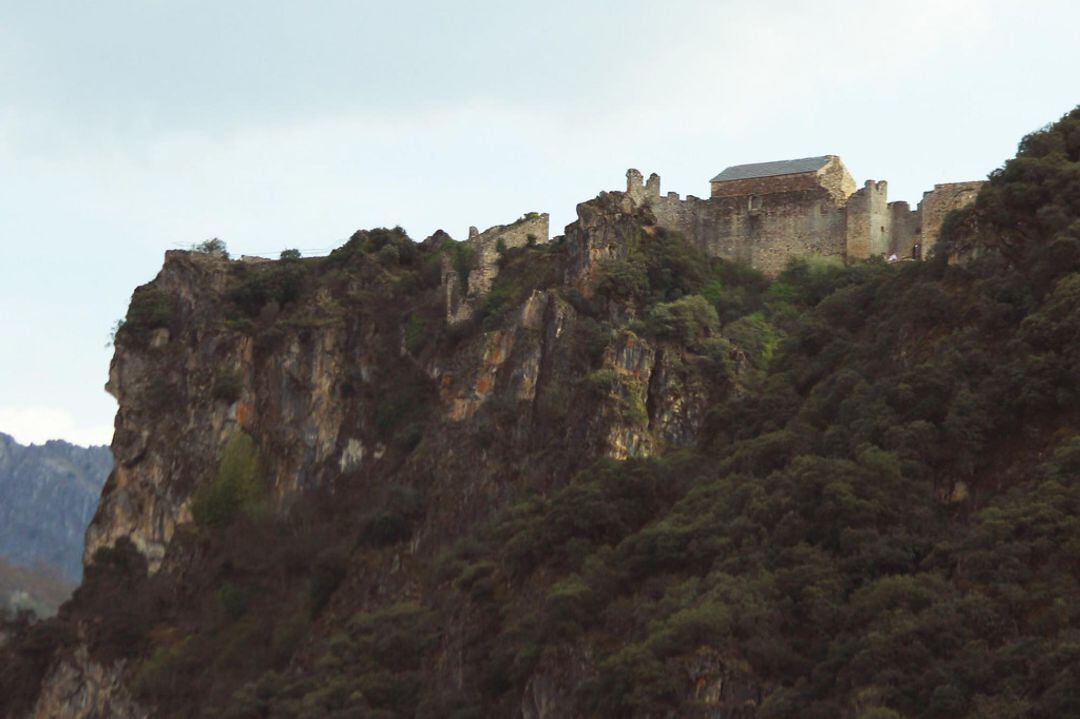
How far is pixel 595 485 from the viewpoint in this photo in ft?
184

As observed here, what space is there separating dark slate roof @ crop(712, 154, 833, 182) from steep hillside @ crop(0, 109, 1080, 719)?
4.47 m

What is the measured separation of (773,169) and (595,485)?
21832 mm

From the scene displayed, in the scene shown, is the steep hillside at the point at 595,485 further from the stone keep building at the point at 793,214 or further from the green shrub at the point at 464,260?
the stone keep building at the point at 793,214

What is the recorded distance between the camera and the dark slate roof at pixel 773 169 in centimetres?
7344

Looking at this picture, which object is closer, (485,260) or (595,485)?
(595,485)

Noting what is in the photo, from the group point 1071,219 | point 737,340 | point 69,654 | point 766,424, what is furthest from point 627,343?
point 69,654

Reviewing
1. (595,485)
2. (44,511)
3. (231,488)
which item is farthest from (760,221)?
(44,511)

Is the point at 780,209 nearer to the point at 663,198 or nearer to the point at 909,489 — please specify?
the point at 663,198

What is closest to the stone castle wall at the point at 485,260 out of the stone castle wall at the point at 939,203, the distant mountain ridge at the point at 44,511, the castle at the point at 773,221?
the castle at the point at 773,221

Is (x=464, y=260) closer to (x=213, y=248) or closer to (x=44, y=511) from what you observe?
(x=213, y=248)

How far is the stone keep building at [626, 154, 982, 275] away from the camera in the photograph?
70125mm

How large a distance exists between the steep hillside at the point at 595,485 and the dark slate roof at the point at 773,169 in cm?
447

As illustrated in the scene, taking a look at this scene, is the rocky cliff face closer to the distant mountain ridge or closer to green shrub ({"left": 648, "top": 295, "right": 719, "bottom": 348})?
green shrub ({"left": 648, "top": 295, "right": 719, "bottom": 348})

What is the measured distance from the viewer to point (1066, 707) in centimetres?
3781
